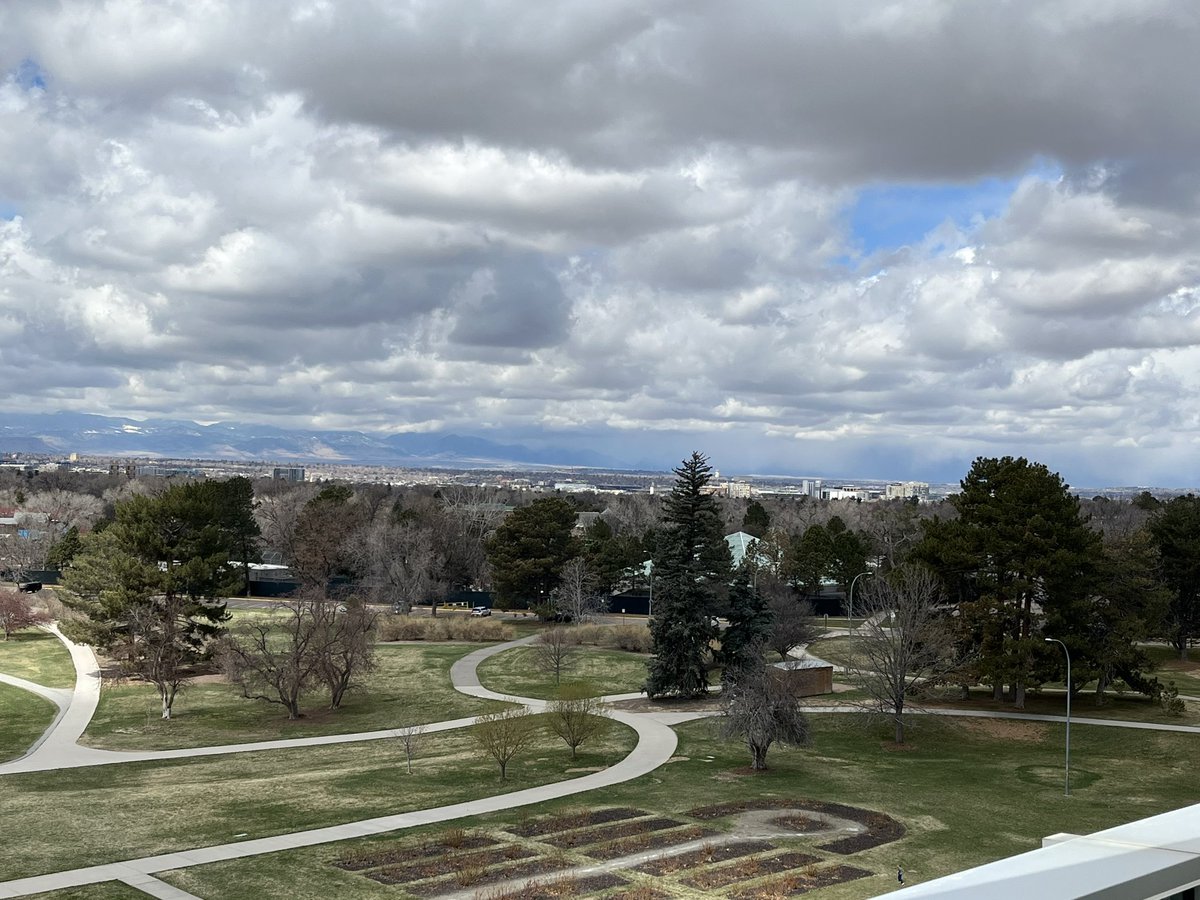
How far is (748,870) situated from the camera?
970 inches

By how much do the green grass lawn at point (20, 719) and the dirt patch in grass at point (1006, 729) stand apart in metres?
40.3

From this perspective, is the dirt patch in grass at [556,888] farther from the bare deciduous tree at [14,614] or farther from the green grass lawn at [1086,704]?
the bare deciduous tree at [14,614]

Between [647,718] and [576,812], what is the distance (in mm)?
17951

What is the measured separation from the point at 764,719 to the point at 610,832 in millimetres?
10769

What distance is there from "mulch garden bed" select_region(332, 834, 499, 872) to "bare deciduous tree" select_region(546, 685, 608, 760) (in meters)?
12.1

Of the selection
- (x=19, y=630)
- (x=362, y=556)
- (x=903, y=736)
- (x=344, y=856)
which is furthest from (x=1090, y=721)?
(x=19, y=630)

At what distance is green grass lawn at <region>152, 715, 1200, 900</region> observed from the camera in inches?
966

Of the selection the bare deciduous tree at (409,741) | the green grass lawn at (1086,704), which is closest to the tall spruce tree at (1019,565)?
the green grass lawn at (1086,704)

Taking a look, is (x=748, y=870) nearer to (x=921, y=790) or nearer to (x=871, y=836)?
(x=871, y=836)

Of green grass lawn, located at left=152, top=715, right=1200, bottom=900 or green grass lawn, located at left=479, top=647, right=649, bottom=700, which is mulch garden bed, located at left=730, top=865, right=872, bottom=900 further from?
green grass lawn, located at left=479, top=647, right=649, bottom=700

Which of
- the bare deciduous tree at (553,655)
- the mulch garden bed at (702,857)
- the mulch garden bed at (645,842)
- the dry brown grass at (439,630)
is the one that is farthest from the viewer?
the dry brown grass at (439,630)

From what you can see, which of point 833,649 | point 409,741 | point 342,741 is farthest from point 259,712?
point 833,649

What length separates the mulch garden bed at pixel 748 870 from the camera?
23.6 meters

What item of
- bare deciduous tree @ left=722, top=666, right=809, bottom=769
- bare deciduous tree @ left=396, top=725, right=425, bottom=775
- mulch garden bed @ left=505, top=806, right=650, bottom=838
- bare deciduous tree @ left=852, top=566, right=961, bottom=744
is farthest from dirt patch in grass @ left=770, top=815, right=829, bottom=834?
bare deciduous tree @ left=852, top=566, right=961, bottom=744
